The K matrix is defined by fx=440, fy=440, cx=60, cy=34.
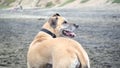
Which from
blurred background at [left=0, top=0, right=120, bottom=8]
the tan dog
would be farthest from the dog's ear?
blurred background at [left=0, top=0, right=120, bottom=8]

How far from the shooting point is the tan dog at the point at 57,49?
26.3 ft

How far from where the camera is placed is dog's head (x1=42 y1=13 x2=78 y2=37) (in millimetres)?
9398

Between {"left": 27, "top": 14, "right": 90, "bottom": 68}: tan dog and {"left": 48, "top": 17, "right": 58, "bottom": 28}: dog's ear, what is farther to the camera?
{"left": 48, "top": 17, "right": 58, "bottom": 28}: dog's ear

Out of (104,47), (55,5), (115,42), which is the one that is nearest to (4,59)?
(104,47)

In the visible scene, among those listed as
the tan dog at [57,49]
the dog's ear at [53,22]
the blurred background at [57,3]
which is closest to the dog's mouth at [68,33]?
the tan dog at [57,49]

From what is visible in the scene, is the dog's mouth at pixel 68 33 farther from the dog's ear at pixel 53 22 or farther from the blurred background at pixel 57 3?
the blurred background at pixel 57 3

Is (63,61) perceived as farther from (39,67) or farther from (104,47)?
(104,47)

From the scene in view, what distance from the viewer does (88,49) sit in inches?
679

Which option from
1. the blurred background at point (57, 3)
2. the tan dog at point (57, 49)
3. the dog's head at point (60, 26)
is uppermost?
the dog's head at point (60, 26)

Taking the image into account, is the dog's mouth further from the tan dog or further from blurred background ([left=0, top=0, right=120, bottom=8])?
blurred background ([left=0, top=0, right=120, bottom=8])

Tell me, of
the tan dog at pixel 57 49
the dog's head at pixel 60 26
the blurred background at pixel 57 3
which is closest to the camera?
the tan dog at pixel 57 49

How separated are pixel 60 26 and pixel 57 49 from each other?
131cm

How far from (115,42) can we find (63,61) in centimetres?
1122

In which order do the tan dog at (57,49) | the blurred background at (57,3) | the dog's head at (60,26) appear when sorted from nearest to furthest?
the tan dog at (57,49) → the dog's head at (60,26) → the blurred background at (57,3)
